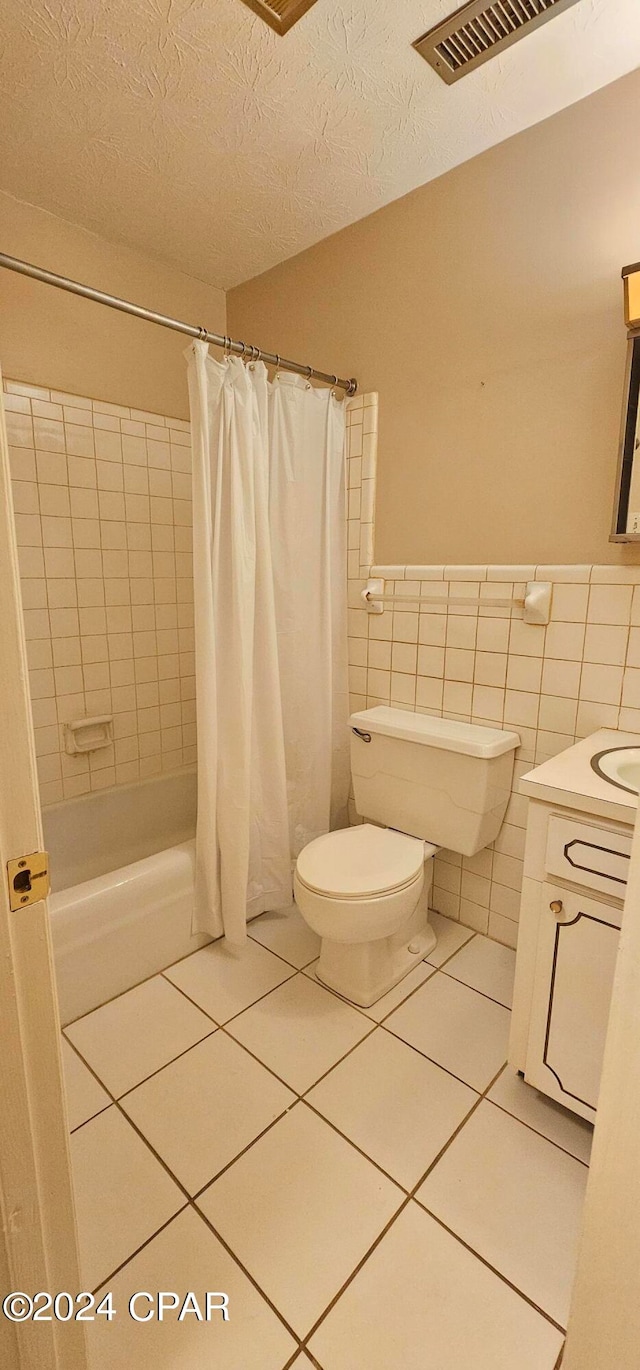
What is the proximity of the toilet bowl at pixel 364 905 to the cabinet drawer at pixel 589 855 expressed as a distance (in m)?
0.46

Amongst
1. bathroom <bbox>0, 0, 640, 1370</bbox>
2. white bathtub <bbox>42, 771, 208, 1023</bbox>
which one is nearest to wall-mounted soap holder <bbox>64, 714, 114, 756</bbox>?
bathroom <bbox>0, 0, 640, 1370</bbox>

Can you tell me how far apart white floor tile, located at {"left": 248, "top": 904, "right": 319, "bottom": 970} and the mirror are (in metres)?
1.50

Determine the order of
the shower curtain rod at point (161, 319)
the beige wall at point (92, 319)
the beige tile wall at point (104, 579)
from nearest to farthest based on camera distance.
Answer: the shower curtain rod at point (161, 319) → the beige wall at point (92, 319) → the beige tile wall at point (104, 579)

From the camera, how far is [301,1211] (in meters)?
1.08

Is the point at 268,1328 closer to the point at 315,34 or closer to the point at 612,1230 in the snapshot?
the point at 612,1230

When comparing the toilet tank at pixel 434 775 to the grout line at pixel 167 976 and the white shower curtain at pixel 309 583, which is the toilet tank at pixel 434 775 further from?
the grout line at pixel 167 976

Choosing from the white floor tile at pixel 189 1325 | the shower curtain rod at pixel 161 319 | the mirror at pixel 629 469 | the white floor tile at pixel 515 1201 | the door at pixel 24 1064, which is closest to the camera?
the door at pixel 24 1064

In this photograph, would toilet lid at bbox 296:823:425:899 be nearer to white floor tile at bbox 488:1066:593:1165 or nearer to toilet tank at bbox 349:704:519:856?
toilet tank at bbox 349:704:519:856

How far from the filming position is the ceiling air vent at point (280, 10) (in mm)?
1116

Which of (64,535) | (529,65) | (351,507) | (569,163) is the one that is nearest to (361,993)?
(351,507)

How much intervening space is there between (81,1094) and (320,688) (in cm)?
130

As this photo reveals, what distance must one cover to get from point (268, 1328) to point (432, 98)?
2.56 meters

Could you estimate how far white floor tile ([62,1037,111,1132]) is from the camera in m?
1.26

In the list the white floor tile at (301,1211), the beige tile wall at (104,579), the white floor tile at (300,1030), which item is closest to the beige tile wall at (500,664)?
the white floor tile at (300,1030)
